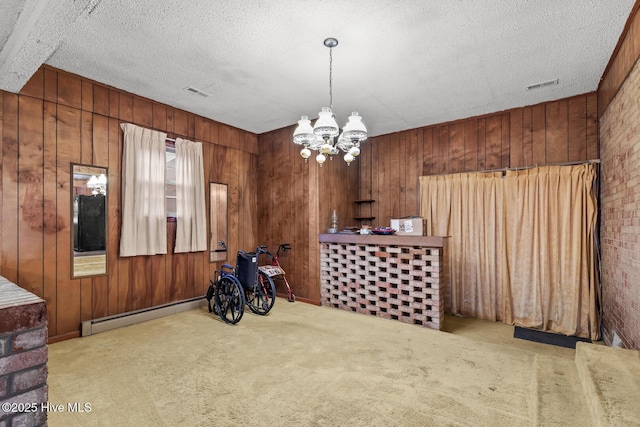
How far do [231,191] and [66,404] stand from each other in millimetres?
3556

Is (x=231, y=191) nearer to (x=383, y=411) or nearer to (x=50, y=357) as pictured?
(x=50, y=357)

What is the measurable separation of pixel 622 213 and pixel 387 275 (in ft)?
8.17

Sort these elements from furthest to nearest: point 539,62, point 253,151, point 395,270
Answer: point 253,151, point 395,270, point 539,62

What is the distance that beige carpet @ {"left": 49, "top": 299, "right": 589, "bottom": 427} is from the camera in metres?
2.04

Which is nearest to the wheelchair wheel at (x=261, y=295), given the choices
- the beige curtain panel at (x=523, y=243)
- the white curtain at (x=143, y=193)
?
the white curtain at (x=143, y=193)

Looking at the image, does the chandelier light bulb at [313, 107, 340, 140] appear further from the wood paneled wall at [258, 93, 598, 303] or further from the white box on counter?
the wood paneled wall at [258, 93, 598, 303]

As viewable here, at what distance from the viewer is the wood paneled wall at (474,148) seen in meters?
3.88

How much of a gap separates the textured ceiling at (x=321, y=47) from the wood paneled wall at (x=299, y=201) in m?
1.21

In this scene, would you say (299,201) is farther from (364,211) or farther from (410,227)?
(410,227)

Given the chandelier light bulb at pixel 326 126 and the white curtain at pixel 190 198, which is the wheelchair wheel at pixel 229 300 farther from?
the chandelier light bulb at pixel 326 126

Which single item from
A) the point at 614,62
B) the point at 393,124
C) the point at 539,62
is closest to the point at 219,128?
the point at 393,124

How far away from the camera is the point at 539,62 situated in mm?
3092

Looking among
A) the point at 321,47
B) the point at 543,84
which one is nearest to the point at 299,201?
the point at 321,47

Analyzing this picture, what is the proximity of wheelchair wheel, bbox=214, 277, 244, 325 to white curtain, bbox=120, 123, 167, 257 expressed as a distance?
993mm
